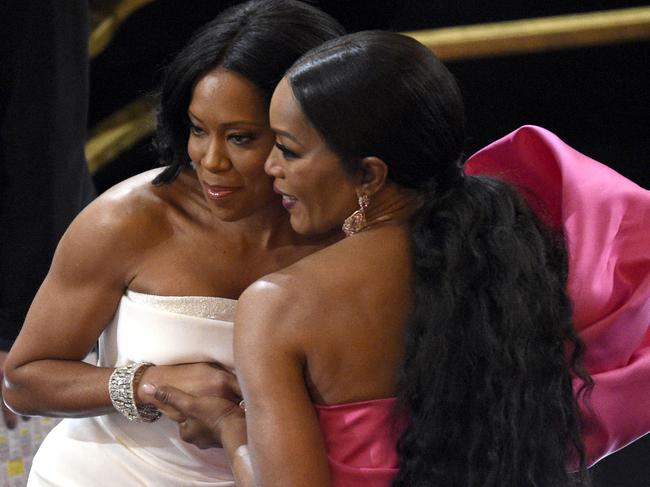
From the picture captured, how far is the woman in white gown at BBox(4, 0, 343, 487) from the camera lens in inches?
73.1

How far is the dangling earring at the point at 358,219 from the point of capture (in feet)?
5.39

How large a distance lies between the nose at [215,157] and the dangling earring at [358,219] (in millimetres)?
267

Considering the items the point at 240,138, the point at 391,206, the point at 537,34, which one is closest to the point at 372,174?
the point at 391,206

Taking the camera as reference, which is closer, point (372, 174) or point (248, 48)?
point (372, 174)

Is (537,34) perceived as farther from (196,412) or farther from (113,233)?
(196,412)

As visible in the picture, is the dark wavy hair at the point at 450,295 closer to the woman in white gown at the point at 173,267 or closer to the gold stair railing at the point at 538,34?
the woman in white gown at the point at 173,267

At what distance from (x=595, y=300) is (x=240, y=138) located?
1.88 feet

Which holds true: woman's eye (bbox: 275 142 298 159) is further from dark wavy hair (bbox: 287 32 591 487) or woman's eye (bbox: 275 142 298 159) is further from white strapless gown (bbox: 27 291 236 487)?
white strapless gown (bbox: 27 291 236 487)

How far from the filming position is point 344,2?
3.57 meters

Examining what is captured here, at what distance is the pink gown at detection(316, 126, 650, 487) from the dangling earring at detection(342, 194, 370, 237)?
0.78 ft

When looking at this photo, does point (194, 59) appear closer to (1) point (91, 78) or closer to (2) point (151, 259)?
(2) point (151, 259)

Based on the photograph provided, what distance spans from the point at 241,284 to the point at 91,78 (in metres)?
1.92

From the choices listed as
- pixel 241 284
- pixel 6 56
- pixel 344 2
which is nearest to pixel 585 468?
pixel 241 284

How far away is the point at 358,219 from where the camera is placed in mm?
1658
